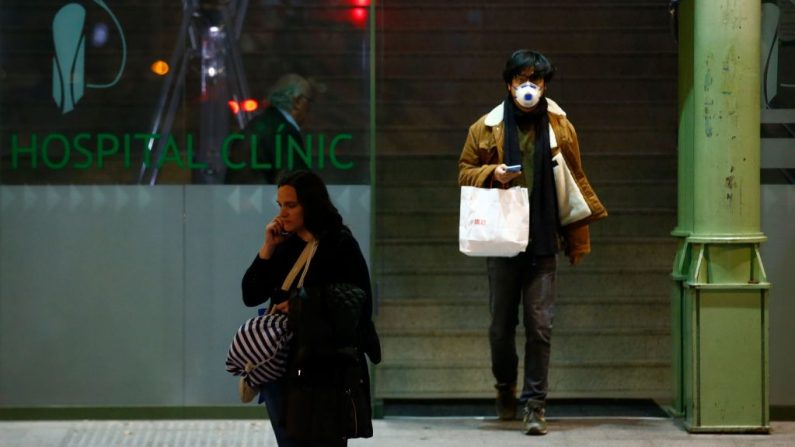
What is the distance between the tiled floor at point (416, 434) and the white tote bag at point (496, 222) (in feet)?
3.40

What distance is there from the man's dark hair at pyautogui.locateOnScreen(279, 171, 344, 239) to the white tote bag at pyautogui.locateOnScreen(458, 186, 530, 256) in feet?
5.67

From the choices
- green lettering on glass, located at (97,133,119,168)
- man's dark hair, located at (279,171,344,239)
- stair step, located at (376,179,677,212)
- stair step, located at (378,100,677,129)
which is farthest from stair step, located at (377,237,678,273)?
man's dark hair, located at (279,171,344,239)

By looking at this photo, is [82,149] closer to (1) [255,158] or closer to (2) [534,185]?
(1) [255,158]

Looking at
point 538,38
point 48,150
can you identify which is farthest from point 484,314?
point 48,150

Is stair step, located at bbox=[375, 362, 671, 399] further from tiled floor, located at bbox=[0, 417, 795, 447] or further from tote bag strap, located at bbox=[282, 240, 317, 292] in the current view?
tote bag strap, located at bbox=[282, 240, 317, 292]

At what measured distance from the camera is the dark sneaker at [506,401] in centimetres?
→ 707

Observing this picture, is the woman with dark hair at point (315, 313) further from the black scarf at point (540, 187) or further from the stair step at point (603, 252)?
the stair step at point (603, 252)

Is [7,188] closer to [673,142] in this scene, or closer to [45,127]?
[45,127]

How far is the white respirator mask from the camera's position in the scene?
655 centimetres

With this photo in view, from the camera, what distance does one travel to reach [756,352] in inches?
263

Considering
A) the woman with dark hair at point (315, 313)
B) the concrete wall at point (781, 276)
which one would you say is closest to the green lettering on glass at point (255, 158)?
the woman with dark hair at point (315, 313)

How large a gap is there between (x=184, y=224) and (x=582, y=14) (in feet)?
13.7

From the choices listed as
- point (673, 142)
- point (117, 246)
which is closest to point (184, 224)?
point (117, 246)

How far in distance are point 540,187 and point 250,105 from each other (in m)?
1.71
